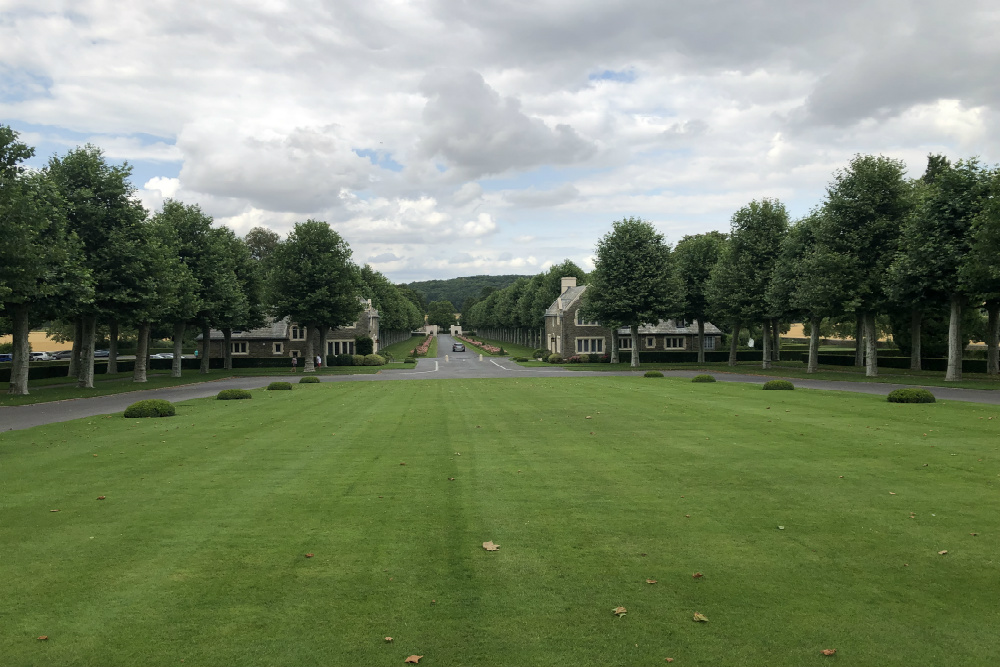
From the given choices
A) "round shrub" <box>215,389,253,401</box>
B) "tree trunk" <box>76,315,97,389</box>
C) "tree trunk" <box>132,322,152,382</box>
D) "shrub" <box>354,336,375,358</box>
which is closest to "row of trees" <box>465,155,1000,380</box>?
"shrub" <box>354,336,375,358</box>

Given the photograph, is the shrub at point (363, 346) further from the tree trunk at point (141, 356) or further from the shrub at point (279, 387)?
the shrub at point (279, 387)

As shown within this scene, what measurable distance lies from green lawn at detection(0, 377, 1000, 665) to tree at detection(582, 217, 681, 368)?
4112 centimetres

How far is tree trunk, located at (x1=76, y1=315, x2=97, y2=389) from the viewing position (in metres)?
36.3

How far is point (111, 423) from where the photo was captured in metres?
20.1

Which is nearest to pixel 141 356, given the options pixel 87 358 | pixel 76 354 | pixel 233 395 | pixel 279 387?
pixel 87 358

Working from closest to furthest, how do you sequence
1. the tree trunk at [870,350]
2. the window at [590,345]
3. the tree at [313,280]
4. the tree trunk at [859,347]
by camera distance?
1. the tree trunk at [870,350]
2. the tree trunk at [859,347]
3. the tree at [313,280]
4. the window at [590,345]

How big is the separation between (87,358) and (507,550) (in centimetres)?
3842

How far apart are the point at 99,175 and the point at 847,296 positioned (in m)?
46.0

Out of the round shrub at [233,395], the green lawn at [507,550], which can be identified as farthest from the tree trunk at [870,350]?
the round shrub at [233,395]

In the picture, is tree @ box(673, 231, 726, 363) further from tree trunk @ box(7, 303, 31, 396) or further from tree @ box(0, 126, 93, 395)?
tree trunk @ box(7, 303, 31, 396)

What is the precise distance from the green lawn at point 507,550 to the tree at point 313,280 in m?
38.9

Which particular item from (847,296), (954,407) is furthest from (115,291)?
(847,296)

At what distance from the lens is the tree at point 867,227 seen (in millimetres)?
38188

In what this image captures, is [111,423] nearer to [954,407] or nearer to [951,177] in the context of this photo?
[954,407]
